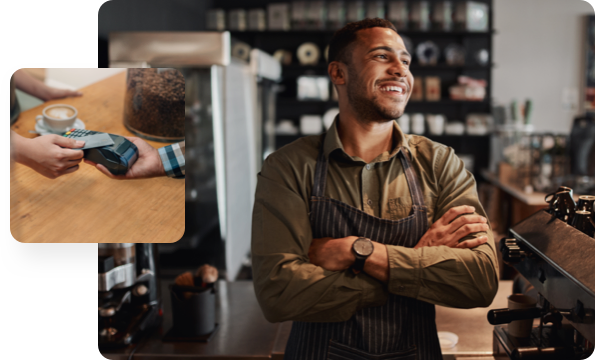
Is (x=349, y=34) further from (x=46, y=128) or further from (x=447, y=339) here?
(x=447, y=339)

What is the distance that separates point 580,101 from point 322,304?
21.4 ft

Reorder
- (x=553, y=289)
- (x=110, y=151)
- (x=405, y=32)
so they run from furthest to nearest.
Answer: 1. (x=405, y=32)
2. (x=110, y=151)
3. (x=553, y=289)

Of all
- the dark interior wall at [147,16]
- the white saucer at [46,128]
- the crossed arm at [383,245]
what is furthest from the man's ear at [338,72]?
the dark interior wall at [147,16]

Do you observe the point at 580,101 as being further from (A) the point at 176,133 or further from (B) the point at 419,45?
(A) the point at 176,133

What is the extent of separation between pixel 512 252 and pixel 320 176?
1.87 ft

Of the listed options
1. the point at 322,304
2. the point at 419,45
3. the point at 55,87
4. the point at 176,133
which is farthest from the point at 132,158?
the point at 419,45

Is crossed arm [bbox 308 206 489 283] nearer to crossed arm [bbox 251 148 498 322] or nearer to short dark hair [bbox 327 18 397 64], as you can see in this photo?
crossed arm [bbox 251 148 498 322]

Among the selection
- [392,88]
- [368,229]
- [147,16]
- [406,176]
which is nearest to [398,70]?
[392,88]

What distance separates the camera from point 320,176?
4.93 ft

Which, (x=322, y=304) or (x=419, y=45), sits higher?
(x=419, y=45)

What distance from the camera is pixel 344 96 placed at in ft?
5.14

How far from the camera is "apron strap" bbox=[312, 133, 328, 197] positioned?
1479 millimetres

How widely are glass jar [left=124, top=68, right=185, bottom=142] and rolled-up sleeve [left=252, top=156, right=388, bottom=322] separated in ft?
1.12

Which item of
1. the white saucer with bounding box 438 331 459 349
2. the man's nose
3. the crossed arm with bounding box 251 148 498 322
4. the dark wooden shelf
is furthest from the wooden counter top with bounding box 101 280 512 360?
the dark wooden shelf
